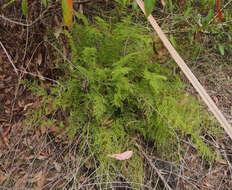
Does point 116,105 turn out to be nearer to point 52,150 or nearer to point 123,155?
point 123,155

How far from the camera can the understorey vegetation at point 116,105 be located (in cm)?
120

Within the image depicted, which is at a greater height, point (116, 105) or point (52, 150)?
point (116, 105)

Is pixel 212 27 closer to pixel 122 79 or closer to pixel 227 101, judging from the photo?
pixel 227 101

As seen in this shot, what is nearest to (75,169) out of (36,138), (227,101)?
(36,138)

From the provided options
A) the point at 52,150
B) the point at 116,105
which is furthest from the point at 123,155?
the point at 52,150

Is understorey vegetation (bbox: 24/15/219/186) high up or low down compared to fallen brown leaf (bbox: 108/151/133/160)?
up

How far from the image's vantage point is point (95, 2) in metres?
1.58

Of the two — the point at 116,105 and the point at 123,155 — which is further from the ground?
the point at 116,105

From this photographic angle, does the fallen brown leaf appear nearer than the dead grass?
Yes

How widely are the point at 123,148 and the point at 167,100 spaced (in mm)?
417

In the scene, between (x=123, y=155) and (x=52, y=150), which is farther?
(x=52, y=150)

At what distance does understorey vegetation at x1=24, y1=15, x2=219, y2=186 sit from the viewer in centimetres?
120

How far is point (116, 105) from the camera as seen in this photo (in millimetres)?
1182

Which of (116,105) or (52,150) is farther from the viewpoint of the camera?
(52,150)
